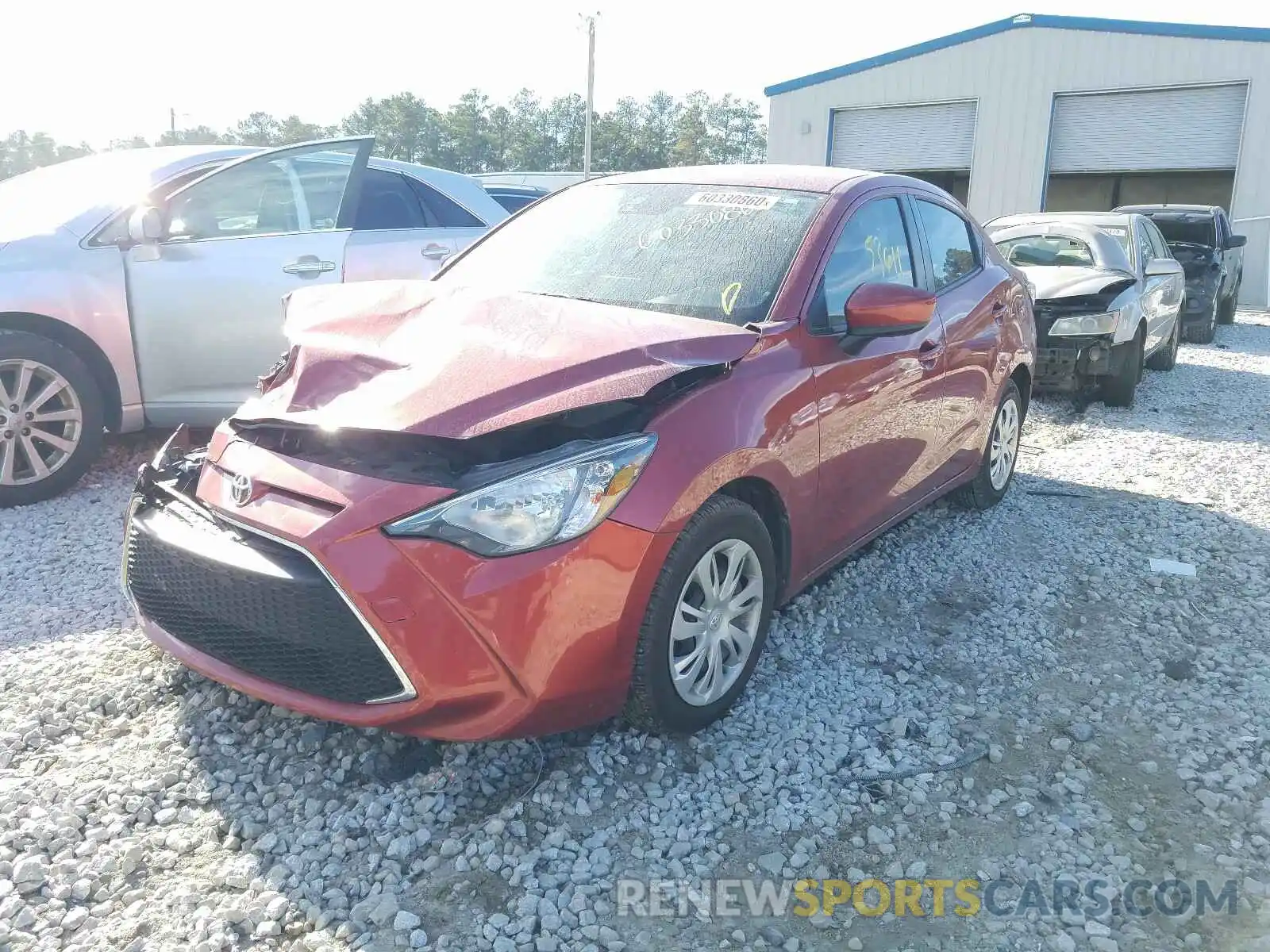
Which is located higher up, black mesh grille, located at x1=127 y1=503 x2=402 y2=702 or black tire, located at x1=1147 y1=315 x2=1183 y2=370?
black mesh grille, located at x1=127 y1=503 x2=402 y2=702

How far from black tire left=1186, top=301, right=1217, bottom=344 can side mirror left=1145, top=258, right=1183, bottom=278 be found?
13.3 feet

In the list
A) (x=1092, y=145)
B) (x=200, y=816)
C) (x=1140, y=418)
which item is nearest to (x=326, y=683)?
(x=200, y=816)

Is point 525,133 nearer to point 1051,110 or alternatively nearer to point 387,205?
point 1051,110

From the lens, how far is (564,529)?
95.6 inches

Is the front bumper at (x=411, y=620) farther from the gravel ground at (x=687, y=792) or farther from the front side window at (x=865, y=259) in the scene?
the front side window at (x=865, y=259)

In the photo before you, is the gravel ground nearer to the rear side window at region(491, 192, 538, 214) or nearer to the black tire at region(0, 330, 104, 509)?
the black tire at region(0, 330, 104, 509)

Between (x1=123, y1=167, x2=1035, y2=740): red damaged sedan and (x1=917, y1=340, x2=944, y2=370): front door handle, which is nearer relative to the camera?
(x1=123, y1=167, x2=1035, y2=740): red damaged sedan

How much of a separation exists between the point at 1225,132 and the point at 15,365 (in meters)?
20.6

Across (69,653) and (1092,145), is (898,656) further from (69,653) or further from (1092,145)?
(1092,145)

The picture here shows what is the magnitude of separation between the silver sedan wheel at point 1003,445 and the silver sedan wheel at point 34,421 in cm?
461

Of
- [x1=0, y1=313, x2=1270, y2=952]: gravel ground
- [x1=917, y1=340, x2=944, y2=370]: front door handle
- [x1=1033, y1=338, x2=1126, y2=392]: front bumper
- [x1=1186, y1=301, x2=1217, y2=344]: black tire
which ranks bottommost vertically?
[x1=0, y1=313, x2=1270, y2=952]: gravel ground

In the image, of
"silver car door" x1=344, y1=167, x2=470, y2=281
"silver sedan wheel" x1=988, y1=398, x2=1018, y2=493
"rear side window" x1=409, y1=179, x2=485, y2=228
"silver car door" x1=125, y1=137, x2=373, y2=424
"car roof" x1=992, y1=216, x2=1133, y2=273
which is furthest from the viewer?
"car roof" x1=992, y1=216, x2=1133, y2=273

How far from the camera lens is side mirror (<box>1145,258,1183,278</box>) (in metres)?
8.50

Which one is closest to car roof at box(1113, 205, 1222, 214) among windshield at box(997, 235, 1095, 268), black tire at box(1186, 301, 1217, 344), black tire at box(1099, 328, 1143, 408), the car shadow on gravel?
black tire at box(1186, 301, 1217, 344)
